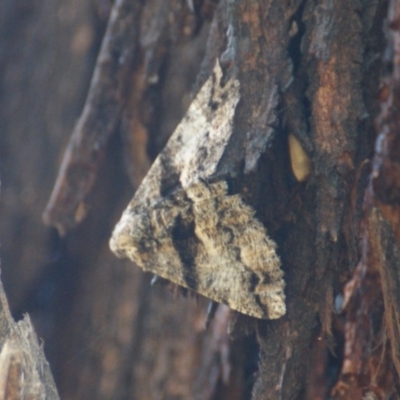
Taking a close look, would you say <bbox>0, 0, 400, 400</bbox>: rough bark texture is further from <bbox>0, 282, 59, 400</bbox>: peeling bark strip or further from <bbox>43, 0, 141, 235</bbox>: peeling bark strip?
<bbox>0, 282, 59, 400</bbox>: peeling bark strip

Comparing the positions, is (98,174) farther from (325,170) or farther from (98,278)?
Answer: (325,170)

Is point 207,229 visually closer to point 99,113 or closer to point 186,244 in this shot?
point 186,244

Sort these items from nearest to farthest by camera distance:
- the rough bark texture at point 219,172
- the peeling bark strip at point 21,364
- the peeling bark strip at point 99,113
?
the peeling bark strip at point 21,364 → the rough bark texture at point 219,172 → the peeling bark strip at point 99,113

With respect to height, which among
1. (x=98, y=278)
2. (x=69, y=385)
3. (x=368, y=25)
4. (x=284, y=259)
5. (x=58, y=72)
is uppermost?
(x=368, y=25)

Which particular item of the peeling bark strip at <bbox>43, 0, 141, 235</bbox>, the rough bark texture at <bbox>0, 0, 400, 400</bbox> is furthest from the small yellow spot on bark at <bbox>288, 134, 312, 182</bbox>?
Result: the peeling bark strip at <bbox>43, 0, 141, 235</bbox>

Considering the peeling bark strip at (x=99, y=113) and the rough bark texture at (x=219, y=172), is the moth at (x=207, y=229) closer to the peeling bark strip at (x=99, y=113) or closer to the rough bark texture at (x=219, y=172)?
the rough bark texture at (x=219, y=172)

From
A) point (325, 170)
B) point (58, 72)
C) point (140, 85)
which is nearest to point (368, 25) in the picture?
point (325, 170)

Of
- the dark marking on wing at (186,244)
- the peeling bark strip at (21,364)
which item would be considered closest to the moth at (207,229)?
the dark marking on wing at (186,244)
